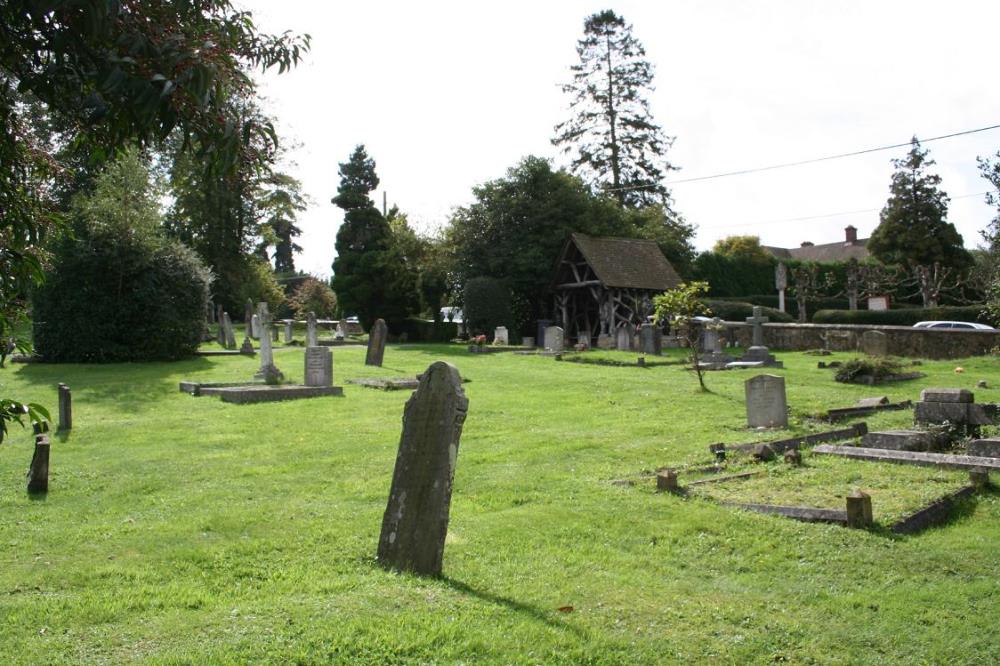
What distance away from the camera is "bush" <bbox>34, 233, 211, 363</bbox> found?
1049 inches

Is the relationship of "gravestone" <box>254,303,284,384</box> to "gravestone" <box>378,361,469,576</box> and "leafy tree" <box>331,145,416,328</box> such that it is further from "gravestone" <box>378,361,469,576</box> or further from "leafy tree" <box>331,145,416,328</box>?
"leafy tree" <box>331,145,416,328</box>

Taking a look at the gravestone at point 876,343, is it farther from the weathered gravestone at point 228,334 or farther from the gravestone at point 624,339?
the weathered gravestone at point 228,334

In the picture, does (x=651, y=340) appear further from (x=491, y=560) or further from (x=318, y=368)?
(x=491, y=560)

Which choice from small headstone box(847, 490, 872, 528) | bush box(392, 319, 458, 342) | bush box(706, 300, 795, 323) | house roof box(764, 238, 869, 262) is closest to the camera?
small headstone box(847, 490, 872, 528)

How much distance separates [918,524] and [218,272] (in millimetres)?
45025

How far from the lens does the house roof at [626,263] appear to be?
121ft

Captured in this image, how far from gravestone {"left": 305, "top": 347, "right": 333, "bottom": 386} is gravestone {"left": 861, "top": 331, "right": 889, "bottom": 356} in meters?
18.5

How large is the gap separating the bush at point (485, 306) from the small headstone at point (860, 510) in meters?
30.5

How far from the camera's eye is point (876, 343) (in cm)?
2836

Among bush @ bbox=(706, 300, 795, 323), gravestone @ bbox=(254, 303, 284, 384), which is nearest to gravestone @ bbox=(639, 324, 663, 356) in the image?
gravestone @ bbox=(254, 303, 284, 384)

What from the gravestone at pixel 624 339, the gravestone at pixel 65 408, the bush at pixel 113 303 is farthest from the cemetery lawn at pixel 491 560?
the gravestone at pixel 624 339

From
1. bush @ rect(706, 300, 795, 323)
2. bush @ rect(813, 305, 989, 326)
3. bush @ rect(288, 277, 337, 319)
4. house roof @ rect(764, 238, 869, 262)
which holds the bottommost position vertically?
bush @ rect(813, 305, 989, 326)

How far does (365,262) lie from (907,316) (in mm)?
27549

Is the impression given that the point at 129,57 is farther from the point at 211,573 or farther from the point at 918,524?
the point at 918,524
